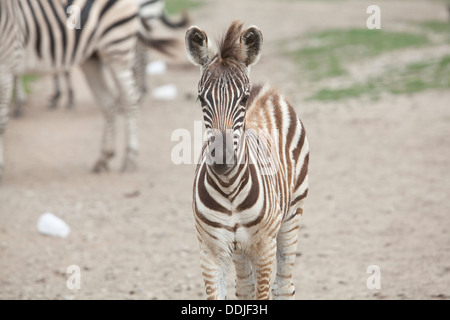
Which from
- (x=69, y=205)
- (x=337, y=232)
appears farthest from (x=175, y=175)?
(x=337, y=232)

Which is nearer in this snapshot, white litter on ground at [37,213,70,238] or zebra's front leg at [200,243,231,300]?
zebra's front leg at [200,243,231,300]

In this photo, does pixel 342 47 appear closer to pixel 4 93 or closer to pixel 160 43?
pixel 160 43

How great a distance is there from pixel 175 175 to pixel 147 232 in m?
2.11

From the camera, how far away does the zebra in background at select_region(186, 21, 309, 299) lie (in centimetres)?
371

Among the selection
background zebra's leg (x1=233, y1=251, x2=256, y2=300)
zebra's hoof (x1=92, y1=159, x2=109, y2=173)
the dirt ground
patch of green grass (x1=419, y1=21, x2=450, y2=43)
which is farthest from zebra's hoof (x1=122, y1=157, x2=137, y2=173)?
patch of green grass (x1=419, y1=21, x2=450, y2=43)

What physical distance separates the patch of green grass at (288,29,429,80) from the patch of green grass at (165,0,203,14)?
26.7ft

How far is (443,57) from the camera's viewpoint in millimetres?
13547

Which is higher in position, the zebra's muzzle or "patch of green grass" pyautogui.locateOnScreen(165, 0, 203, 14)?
"patch of green grass" pyautogui.locateOnScreen(165, 0, 203, 14)

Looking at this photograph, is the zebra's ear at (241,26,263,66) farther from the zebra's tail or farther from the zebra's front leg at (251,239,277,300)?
the zebra's tail

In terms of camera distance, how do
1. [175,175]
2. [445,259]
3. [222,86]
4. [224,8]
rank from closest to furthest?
[222,86], [445,259], [175,175], [224,8]

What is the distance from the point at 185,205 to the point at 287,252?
11.4ft

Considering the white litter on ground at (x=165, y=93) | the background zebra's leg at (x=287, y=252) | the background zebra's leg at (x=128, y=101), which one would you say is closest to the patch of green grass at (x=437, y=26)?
the white litter on ground at (x=165, y=93)

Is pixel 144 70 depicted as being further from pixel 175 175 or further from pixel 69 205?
pixel 69 205

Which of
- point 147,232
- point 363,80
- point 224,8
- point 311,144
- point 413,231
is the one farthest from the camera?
point 224,8
